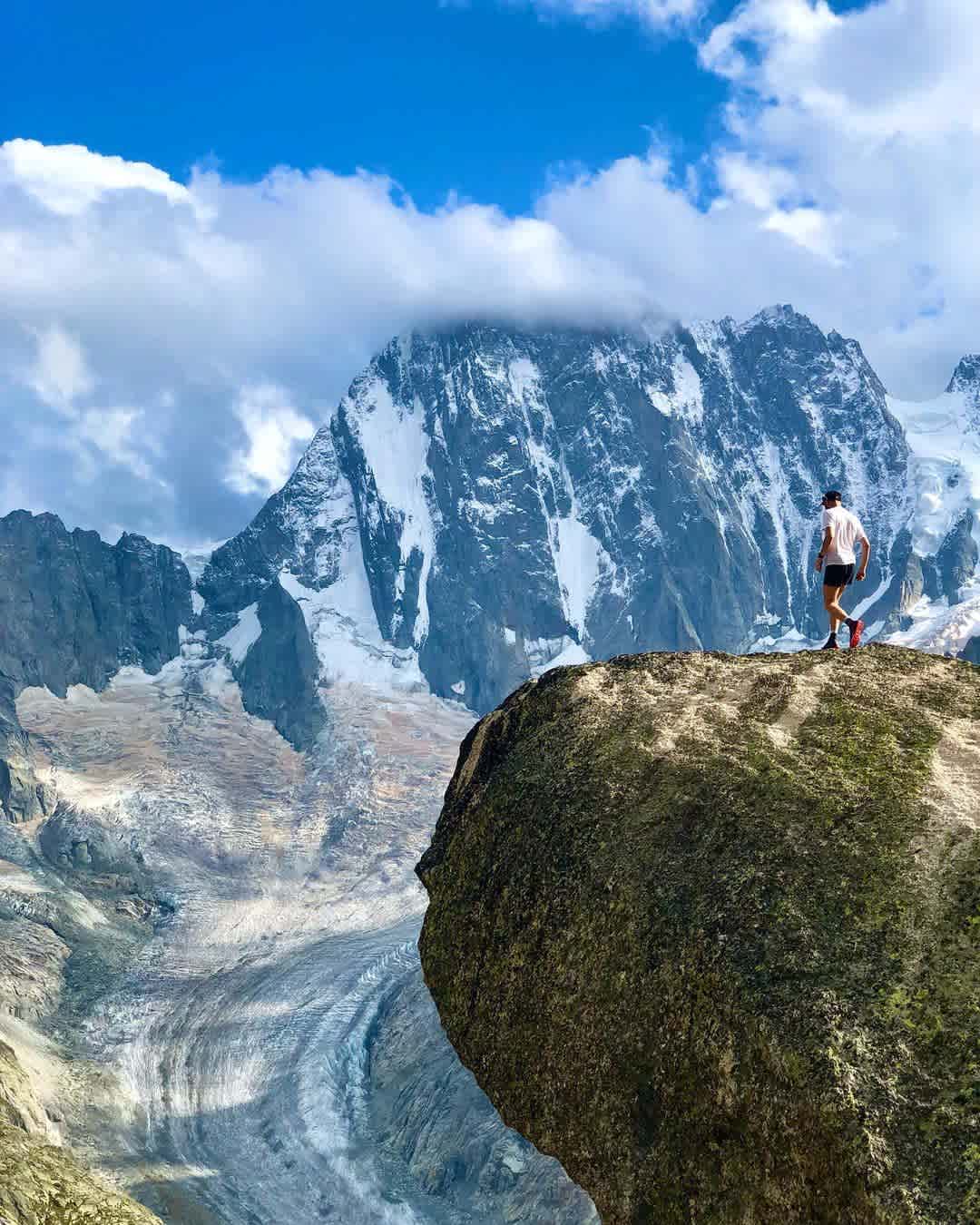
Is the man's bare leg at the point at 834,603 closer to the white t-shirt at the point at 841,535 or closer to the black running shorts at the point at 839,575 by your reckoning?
the black running shorts at the point at 839,575

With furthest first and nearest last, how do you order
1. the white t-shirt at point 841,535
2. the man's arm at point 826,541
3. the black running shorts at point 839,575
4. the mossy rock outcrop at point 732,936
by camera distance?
1. the black running shorts at point 839,575
2. the man's arm at point 826,541
3. the white t-shirt at point 841,535
4. the mossy rock outcrop at point 732,936

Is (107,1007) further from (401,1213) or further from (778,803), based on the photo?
(778,803)

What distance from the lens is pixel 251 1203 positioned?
445 feet

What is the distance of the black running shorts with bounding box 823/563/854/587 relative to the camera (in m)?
24.0

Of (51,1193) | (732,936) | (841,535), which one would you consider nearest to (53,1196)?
(51,1193)

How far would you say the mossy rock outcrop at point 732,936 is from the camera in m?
11.1

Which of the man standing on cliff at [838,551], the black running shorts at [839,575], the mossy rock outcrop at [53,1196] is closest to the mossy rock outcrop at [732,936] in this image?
the mossy rock outcrop at [53,1196]

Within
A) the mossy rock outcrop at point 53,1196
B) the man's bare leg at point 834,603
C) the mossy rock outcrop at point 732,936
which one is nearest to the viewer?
the mossy rock outcrop at point 732,936

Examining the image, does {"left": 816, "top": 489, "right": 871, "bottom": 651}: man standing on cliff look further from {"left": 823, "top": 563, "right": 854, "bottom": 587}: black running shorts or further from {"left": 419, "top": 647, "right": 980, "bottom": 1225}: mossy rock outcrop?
{"left": 419, "top": 647, "right": 980, "bottom": 1225}: mossy rock outcrop

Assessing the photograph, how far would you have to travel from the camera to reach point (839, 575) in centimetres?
2412

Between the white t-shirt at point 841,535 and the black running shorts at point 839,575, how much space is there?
0.37ft

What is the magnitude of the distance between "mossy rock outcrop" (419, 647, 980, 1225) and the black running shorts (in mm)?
6466

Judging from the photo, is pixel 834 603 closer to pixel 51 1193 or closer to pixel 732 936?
pixel 732 936

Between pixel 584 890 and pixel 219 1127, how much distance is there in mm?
160982
